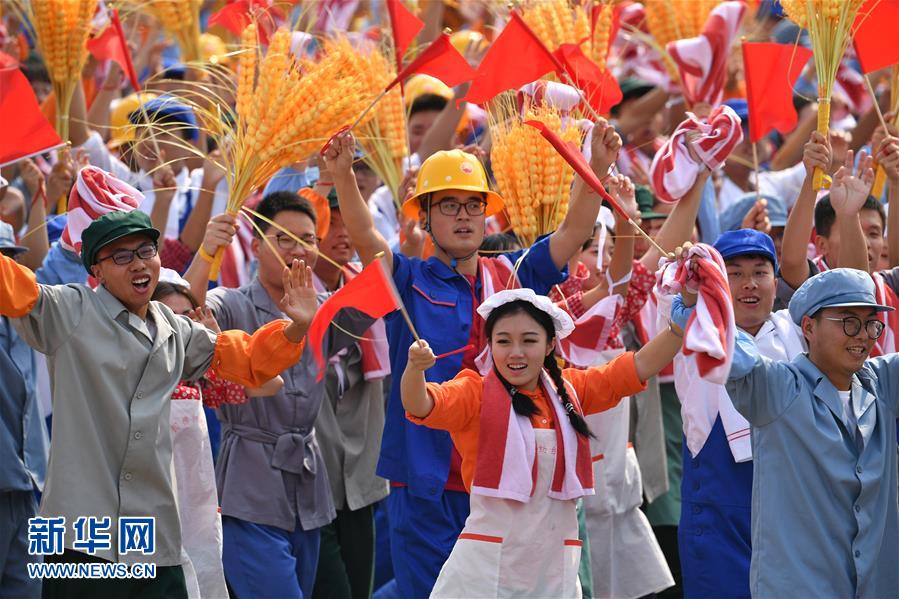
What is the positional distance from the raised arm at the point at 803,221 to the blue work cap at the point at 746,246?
0.20 meters

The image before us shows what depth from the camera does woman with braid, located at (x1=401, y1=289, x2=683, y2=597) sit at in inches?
191

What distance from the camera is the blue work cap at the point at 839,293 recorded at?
189 inches

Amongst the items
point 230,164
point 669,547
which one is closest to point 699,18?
point 669,547

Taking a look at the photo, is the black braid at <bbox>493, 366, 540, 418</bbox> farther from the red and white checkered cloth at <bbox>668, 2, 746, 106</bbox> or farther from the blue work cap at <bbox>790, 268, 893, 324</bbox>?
the red and white checkered cloth at <bbox>668, 2, 746, 106</bbox>

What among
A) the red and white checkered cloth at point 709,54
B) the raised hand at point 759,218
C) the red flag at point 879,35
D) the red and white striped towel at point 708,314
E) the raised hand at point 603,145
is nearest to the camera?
the red and white striped towel at point 708,314

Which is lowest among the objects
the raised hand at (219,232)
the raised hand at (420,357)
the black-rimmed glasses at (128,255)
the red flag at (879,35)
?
the raised hand at (420,357)

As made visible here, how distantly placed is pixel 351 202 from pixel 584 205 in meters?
1.00

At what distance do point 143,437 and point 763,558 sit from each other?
2.36m

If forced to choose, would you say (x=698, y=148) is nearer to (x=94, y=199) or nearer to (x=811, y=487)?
(x=811, y=487)

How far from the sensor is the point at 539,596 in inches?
193

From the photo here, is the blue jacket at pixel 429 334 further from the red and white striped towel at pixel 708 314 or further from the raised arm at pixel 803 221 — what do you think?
the red and white striped towel at pixel 708 314

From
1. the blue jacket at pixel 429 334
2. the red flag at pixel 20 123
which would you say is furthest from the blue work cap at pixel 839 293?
the red flag at pixel 20 123

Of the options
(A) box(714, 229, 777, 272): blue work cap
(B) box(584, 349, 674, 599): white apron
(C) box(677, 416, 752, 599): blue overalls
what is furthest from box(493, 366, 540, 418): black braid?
(B) box(584, 349, 674, 599): white apron

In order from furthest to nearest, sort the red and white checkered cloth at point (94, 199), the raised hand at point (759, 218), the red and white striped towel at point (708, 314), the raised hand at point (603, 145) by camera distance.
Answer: the raised hand at point (759, 218), the raised hand at point (603, 145), the red and white checkered cloth at point (94, 199), the red and white striped towel at point (708, 314)
